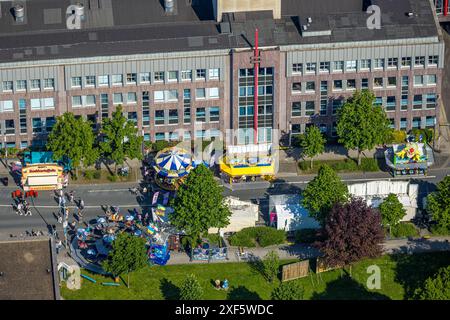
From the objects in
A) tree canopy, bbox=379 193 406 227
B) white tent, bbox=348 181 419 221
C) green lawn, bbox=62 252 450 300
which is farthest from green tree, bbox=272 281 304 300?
white tent, bbox=348 181 419 221

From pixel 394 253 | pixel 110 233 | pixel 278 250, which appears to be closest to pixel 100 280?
pixel 110 233

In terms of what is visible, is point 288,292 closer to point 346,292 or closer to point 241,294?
point 241,294

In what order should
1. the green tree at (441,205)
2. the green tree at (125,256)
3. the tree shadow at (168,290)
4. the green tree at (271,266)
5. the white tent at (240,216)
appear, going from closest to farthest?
the green tree at (125,256), the tree shadow at (168,290), the green tree at (271,266), the green tree at (441,205), the white tent at (240,216)

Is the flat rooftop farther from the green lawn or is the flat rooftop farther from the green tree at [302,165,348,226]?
the green tree at [302,165,348,226]

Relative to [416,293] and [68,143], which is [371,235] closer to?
[416,293]

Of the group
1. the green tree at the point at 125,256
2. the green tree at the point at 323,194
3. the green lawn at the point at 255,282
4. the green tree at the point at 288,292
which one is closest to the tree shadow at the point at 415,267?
the green lawn at the point at 255,282

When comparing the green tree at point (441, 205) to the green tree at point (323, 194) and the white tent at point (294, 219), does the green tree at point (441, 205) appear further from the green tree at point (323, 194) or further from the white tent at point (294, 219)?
the white tent at point (294, 219)
